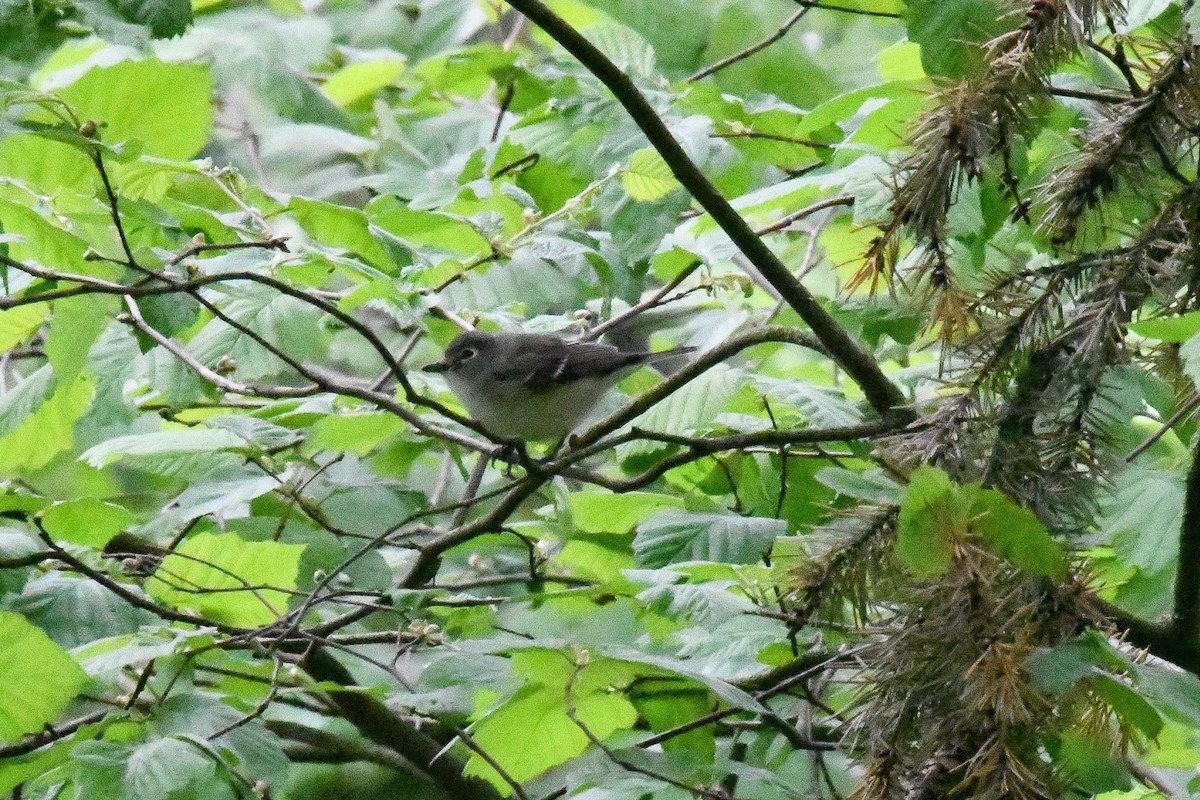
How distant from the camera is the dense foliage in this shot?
128 centimetres

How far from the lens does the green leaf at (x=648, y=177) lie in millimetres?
2387

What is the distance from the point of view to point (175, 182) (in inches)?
106

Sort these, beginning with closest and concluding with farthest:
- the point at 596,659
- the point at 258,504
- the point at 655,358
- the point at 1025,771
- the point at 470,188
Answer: the point at 1025,771, the point at 596,659, the point at 470,188, the point at 258,504, the point at 655,358

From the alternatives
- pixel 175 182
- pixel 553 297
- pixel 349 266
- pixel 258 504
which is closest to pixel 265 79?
pixel 175 182

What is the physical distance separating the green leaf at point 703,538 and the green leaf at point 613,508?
18cm

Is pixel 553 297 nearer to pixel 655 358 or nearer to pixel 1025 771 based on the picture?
pixel 655 358

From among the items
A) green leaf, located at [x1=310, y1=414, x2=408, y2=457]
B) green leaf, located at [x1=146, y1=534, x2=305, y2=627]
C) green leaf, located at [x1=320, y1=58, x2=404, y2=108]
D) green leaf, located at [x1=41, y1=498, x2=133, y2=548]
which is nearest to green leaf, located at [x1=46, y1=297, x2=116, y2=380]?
green leaf, located at [x1=41, y1=498, x2=133, y2=548]

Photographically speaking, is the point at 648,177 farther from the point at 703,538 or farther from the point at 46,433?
the point at 46,433

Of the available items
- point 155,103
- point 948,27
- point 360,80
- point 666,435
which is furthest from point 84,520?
point 360,80

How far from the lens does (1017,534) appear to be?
1.09 m

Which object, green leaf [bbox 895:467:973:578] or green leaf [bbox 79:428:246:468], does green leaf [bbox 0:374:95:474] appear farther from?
green leaf [bbox 895:467:973:578]

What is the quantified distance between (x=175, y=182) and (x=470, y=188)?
648 mm

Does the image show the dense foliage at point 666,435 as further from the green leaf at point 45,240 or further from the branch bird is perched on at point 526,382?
the branch bird is perched on at point 526,382

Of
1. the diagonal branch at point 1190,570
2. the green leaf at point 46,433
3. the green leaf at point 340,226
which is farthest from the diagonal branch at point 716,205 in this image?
the green leaf at point 46,433
